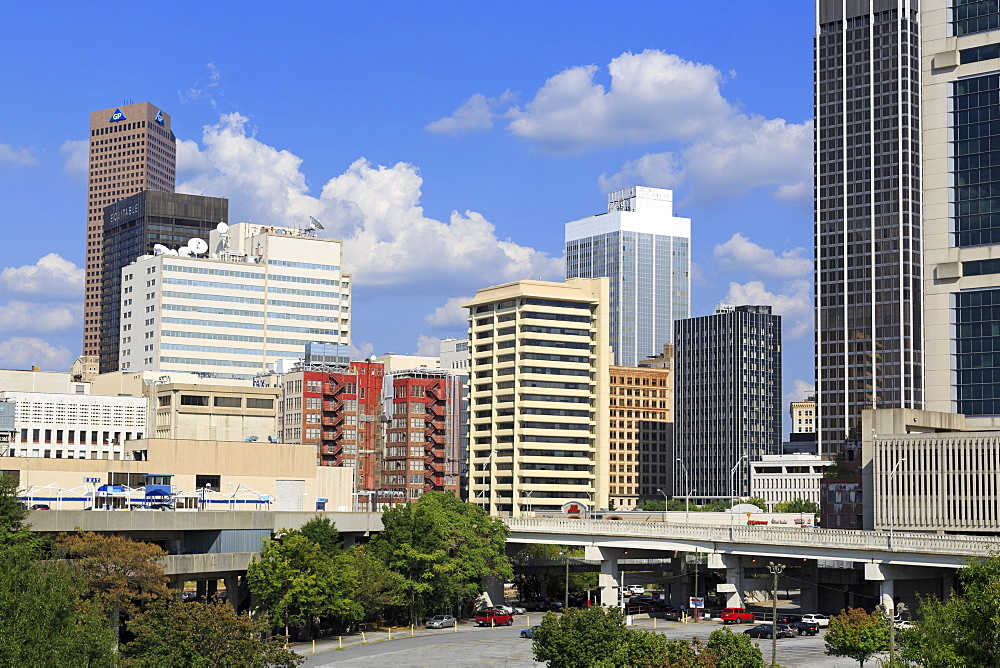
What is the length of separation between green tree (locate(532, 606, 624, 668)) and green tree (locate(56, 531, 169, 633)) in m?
34.9

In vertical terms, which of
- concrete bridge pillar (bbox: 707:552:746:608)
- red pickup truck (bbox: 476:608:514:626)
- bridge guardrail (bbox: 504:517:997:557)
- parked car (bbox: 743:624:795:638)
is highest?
bridge guardrail (bbox: 504:517:997:557)

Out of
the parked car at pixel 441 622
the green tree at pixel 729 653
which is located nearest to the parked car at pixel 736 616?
the parked car at pixel 441 622

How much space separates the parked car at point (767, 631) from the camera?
447ft

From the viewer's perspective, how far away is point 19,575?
258ft

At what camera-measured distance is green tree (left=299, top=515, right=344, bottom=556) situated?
14238 centimetres

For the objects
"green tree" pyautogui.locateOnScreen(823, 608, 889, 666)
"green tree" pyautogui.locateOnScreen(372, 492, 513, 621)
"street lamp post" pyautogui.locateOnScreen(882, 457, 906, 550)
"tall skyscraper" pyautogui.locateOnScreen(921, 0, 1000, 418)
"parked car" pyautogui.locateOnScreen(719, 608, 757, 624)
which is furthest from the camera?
"street lamp post" pyautogui.locateOnScreen(882, 457, 906, 550)

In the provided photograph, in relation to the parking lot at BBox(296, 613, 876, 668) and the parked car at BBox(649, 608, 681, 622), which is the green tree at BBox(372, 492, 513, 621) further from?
the parked car at BBox(649, 608, 681, 622)

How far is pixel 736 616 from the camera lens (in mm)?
155250

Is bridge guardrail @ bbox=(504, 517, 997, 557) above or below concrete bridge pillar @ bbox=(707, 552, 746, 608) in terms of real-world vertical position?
above

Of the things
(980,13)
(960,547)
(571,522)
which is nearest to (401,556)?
(571,522)

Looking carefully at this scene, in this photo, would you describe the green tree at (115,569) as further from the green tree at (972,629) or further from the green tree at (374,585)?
the green tree at (972,629)

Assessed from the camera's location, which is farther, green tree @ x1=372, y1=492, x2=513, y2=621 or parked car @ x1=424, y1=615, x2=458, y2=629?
green tree @ x1=372, y1=492, x2=513, y2=621

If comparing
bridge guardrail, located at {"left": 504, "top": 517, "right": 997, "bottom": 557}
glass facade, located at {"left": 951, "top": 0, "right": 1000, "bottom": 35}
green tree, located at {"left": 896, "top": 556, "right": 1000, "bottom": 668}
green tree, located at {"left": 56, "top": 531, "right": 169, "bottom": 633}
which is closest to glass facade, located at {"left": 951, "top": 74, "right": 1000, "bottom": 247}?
glass facade, located at {"left": 951, "top": 0, "right": 1000, "bottom": 35}

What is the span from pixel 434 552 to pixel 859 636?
205 ft
